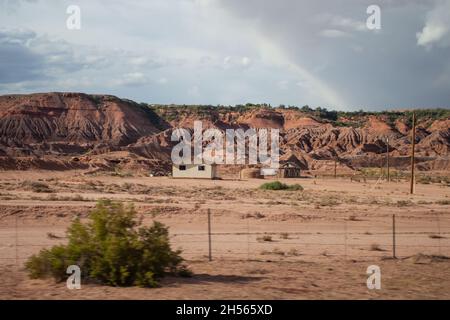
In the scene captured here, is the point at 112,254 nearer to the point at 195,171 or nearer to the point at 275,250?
the point at 275,250

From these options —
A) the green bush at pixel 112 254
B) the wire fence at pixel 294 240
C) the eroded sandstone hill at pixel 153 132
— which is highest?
the eroded sandstone hill at pixel 153 132

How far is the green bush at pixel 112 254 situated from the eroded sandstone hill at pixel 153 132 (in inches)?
2603

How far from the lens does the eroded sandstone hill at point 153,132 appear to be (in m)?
93.8

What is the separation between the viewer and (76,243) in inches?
433

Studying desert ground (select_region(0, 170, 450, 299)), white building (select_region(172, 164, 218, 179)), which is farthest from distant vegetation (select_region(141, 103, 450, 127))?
desert ground (select_region(0, 170, 450, 299))

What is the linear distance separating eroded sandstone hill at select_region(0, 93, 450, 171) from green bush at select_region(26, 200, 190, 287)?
66118 millimetres

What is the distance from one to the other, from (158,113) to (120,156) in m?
54.9

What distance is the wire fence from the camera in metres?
16.1

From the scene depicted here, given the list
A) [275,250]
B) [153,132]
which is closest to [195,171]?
[275,250]

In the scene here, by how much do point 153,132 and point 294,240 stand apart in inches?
4245

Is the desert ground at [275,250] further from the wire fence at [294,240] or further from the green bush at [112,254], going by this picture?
the green bush at [112,254]

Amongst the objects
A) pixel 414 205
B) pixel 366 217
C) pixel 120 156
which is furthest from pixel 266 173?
pixel 366 217

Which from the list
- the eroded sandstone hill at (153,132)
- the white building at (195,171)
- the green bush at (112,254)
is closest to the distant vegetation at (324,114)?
the eroded sandstone hill at (153,132)
